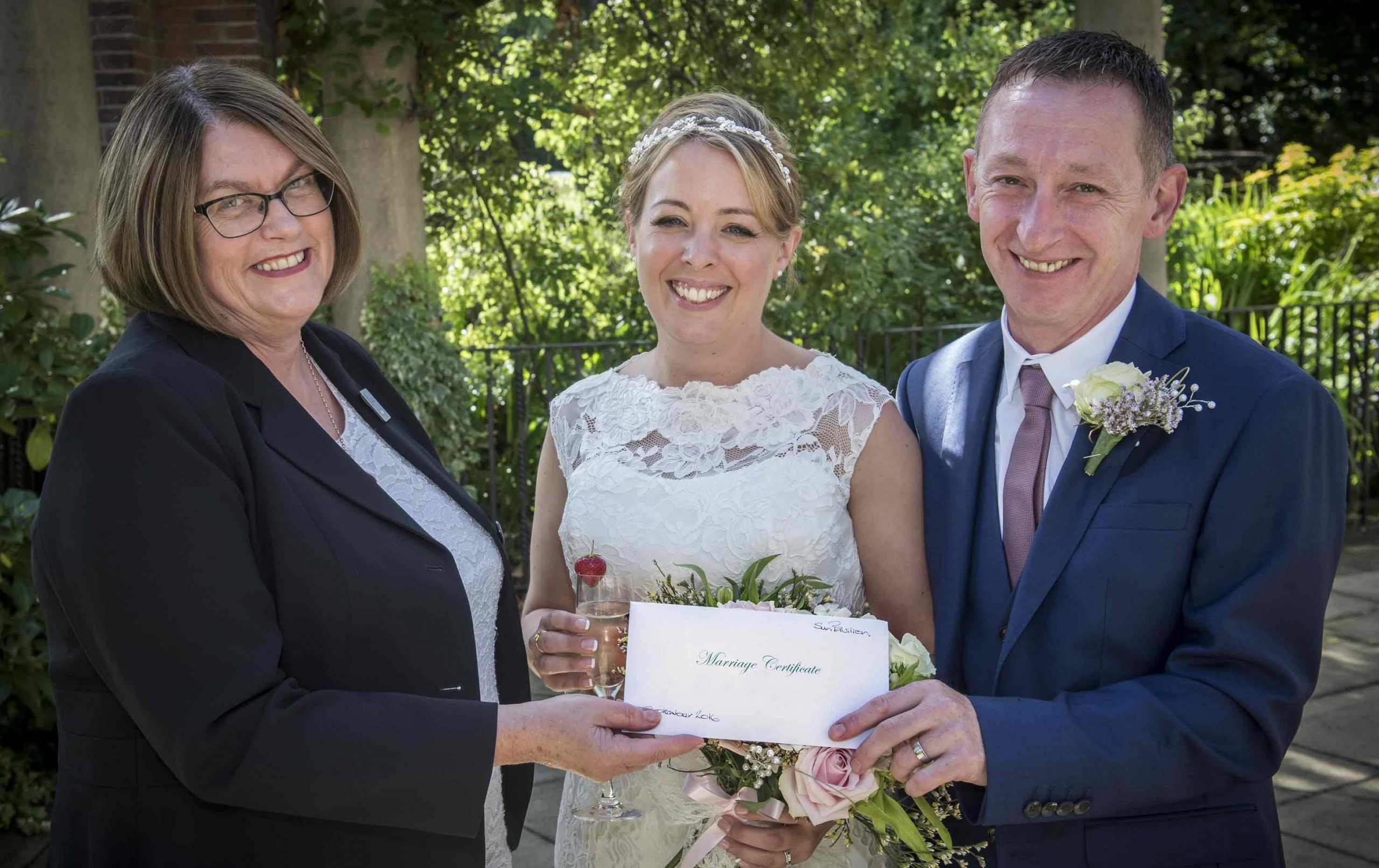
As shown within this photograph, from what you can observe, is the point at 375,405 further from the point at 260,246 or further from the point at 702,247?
the point at 702,247

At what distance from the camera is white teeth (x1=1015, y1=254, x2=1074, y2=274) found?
2547mm

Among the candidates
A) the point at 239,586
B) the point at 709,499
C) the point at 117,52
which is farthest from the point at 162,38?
the point at 239,586

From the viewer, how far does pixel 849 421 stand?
3016 millimetres

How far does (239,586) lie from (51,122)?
5116mm

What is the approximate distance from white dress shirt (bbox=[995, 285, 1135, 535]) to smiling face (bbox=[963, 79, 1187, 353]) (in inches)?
1.2

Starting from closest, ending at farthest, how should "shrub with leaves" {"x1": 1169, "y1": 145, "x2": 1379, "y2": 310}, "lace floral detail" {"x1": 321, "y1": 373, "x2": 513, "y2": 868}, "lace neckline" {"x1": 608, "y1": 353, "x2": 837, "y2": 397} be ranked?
1. "lace floral detail" {"x1": 321, "y1": 373, "x2": 513, "y2": 868}
2. "lace neckline" {"x1": 608, "y1": 353, "x2": 837, "y2": 397}
3. "shrub with leaves" {"x1": 1169, "y1": 145, "x2": 1379, "y2": 310}

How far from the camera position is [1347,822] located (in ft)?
15.5

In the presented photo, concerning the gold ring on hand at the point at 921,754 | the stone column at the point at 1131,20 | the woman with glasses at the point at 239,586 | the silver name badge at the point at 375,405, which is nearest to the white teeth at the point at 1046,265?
the gold ring on hand at the point at 921,754

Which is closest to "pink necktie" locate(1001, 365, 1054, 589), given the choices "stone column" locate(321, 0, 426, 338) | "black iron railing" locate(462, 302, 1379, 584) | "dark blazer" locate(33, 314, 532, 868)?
"dark blazer" locate(33, 314, 532, 868)

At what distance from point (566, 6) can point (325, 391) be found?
6614mm

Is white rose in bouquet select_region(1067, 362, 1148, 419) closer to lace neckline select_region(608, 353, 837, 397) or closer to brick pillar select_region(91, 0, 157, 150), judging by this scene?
lace neckline select_region(608, 353, 837, 397)

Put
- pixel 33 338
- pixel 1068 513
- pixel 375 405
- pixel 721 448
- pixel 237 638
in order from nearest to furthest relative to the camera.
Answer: pixel 237 638 → pixel 1068 513 → pixel 375 405 → pixel 721 448 → pixel 33 338

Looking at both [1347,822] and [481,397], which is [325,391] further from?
[481,397]

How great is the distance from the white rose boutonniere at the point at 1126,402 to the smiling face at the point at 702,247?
3.33 feet
